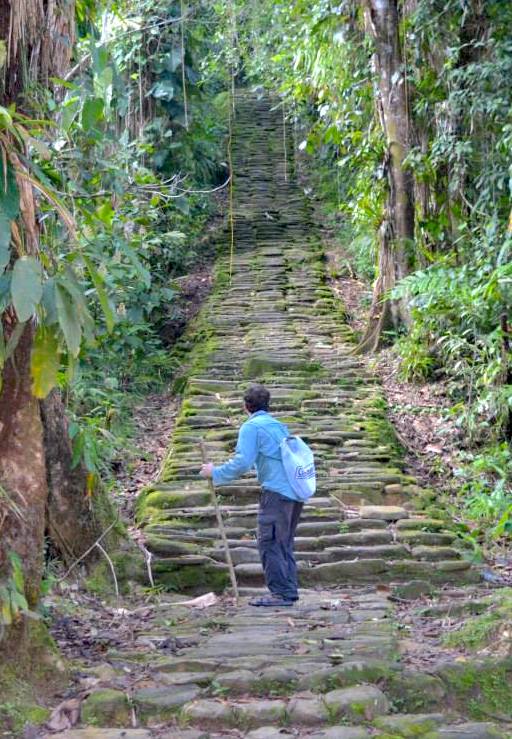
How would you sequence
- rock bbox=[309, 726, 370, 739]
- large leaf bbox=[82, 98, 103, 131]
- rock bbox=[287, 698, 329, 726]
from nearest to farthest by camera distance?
rock bbox=[309, 726, 370, 739], rock bbox=[287, 698, 329, 726], large leaf bbox=[82, 98, 103, 131]

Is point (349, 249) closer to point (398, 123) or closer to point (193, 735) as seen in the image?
point (398, 123)

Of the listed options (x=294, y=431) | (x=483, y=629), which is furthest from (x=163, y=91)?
(x=483, y=629)

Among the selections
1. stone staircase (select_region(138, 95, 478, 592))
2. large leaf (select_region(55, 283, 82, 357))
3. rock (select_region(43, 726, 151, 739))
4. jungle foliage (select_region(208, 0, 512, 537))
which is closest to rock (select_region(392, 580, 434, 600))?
stone staircase (select_region(138, 95, 478, 592))

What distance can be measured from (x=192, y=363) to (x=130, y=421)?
142 cm

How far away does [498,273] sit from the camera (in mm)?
8344

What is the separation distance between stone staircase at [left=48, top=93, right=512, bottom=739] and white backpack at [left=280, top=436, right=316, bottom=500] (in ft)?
2.19

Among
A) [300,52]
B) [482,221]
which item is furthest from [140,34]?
[482,221]

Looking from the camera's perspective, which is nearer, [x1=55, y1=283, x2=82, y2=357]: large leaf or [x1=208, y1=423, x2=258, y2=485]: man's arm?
[x1=55, y1=283, x2=82, y2=357]: large leaf

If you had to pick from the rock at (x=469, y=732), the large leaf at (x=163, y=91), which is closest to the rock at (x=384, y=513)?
the rock at (x=469, y=732)

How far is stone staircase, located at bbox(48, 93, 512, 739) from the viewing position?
4.40 m

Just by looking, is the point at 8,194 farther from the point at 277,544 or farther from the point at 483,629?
the point at 277,544

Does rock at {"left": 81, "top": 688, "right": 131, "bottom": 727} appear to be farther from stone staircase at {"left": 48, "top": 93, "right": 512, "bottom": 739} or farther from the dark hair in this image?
the dark hair

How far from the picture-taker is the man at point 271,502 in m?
6.32

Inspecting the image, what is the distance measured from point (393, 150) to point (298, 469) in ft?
19.5
